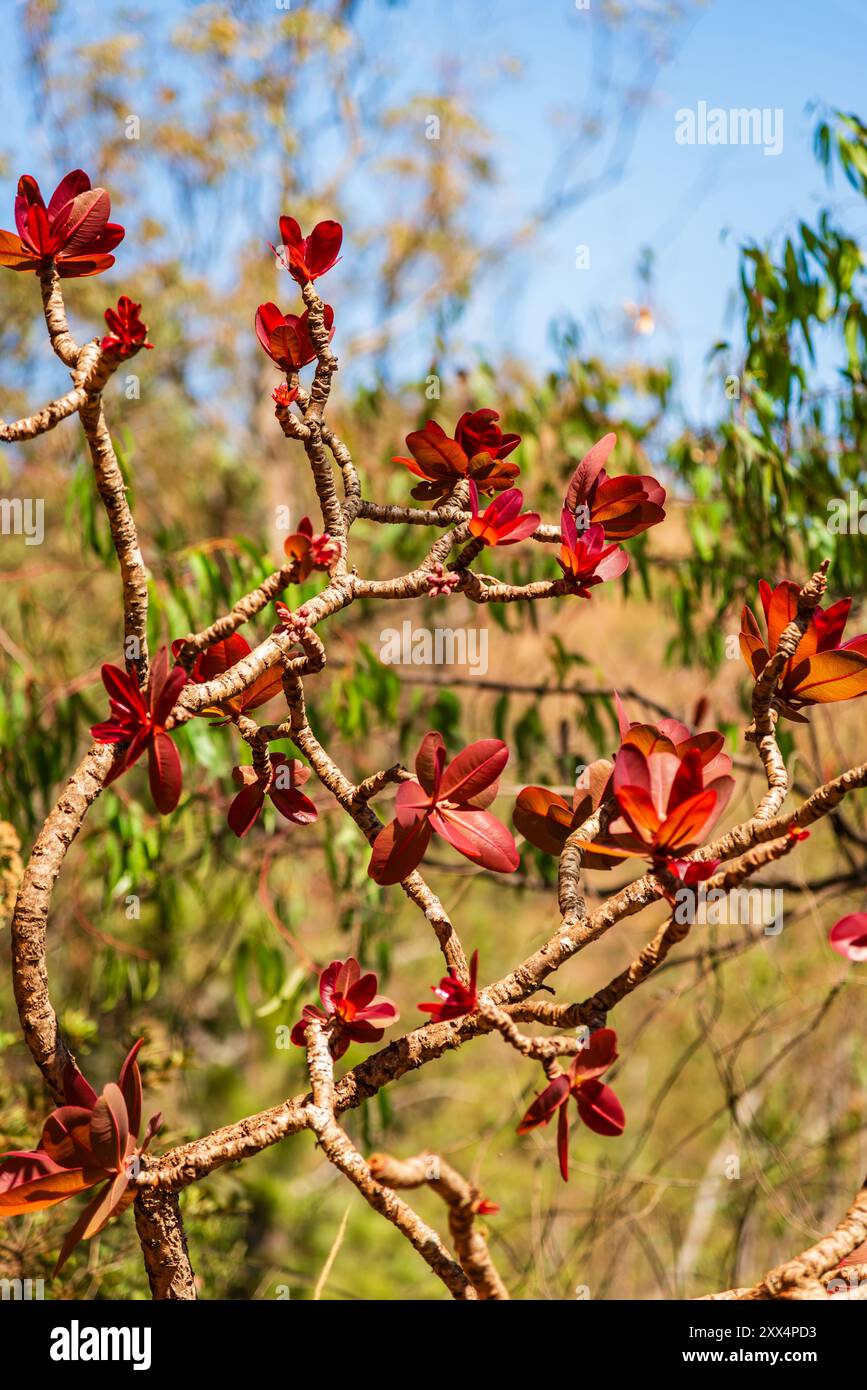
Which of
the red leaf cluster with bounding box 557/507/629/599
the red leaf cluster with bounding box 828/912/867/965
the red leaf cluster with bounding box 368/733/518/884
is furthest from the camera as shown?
the red leaf cluster with bounding box 557/507/629/599

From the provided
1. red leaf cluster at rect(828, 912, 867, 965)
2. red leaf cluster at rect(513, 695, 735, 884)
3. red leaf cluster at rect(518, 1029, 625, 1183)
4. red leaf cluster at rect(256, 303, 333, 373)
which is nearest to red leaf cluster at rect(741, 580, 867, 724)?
red leaf cluster at rect(513, 695, 735, 884)

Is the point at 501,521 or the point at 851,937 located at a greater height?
the point at 501,521

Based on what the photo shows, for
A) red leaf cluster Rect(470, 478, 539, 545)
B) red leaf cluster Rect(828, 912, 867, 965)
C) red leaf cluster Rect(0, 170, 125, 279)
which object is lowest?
Answer: red leaf cluster Rect(828, 912, 867, 965)

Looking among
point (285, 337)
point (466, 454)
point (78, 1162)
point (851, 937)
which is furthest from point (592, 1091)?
point (285, 337)

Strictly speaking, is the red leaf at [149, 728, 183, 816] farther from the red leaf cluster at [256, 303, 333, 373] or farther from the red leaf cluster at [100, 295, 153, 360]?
the red leaf cluster at [256, 303, 333, 373]

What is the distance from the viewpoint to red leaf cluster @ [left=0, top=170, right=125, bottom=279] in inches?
39.2

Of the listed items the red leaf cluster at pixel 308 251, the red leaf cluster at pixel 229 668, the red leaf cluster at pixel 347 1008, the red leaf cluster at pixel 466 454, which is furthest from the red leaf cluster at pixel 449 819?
the red leaf cluster at pixel 308 251

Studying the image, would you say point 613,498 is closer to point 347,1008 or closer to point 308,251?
point 308,251

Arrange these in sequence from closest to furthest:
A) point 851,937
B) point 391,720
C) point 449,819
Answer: point 851,937, point 449,819, point 391,720

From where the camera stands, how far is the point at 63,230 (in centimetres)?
100

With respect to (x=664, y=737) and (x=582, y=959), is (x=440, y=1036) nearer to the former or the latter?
(x=664, y=737)

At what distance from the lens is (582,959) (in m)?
7.54

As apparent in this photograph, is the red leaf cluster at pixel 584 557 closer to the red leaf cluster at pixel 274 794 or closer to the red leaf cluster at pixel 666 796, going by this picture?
the red leaf cluster at pixel 666 796
